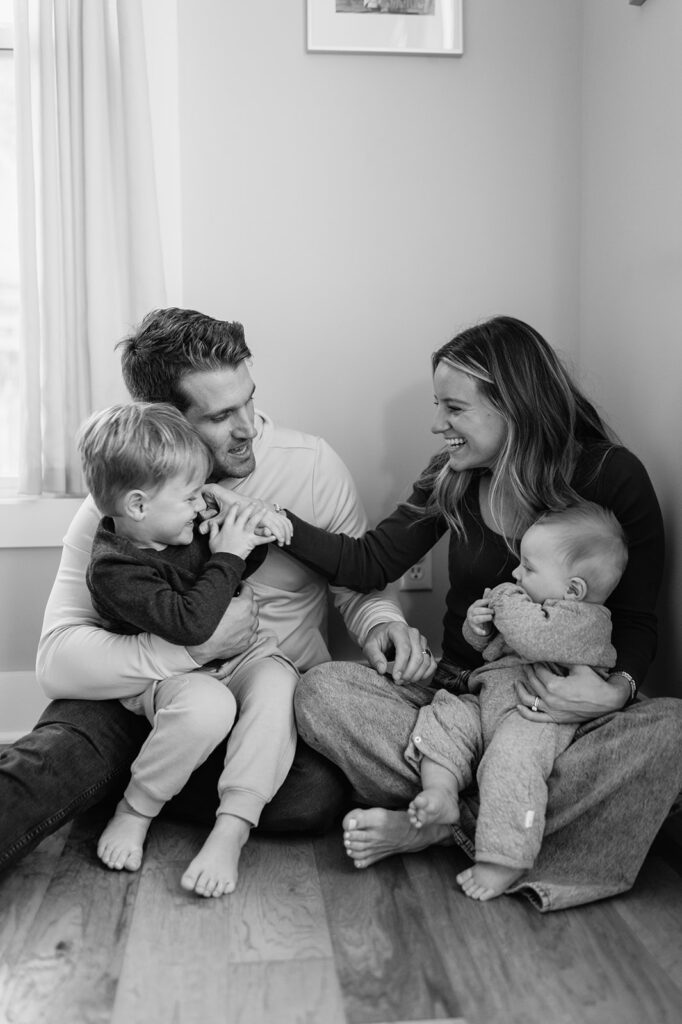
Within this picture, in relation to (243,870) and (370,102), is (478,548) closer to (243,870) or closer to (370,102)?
(243,870)

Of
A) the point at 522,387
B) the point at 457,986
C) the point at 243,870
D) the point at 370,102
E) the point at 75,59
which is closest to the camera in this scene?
the point at 457,986

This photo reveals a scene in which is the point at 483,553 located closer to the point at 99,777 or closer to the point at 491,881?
the point at 491,881

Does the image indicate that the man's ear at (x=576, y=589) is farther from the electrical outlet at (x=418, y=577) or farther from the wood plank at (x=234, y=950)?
the electrical outlet at (x=418, y=577)

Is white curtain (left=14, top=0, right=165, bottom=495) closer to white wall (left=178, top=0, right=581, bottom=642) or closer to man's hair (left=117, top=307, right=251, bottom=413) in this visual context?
white wall (left=178, top=0, right=581, bottom=642)

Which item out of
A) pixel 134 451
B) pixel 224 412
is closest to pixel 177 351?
pixel 224 412

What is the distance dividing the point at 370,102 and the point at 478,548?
112 centimetres

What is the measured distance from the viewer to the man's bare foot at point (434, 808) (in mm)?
1628

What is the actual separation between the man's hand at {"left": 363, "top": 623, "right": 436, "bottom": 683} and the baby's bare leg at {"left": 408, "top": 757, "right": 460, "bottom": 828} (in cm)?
20

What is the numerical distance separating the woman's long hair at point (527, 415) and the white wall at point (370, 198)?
0.47 metres

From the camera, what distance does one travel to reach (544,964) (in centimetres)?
142

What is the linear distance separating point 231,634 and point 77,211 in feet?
3.48

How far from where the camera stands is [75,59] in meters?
2.21

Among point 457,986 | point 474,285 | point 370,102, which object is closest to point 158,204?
point 370,102

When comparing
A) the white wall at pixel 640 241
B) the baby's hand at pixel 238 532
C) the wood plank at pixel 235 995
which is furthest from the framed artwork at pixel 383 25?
the wood plank at pixel 235 995
